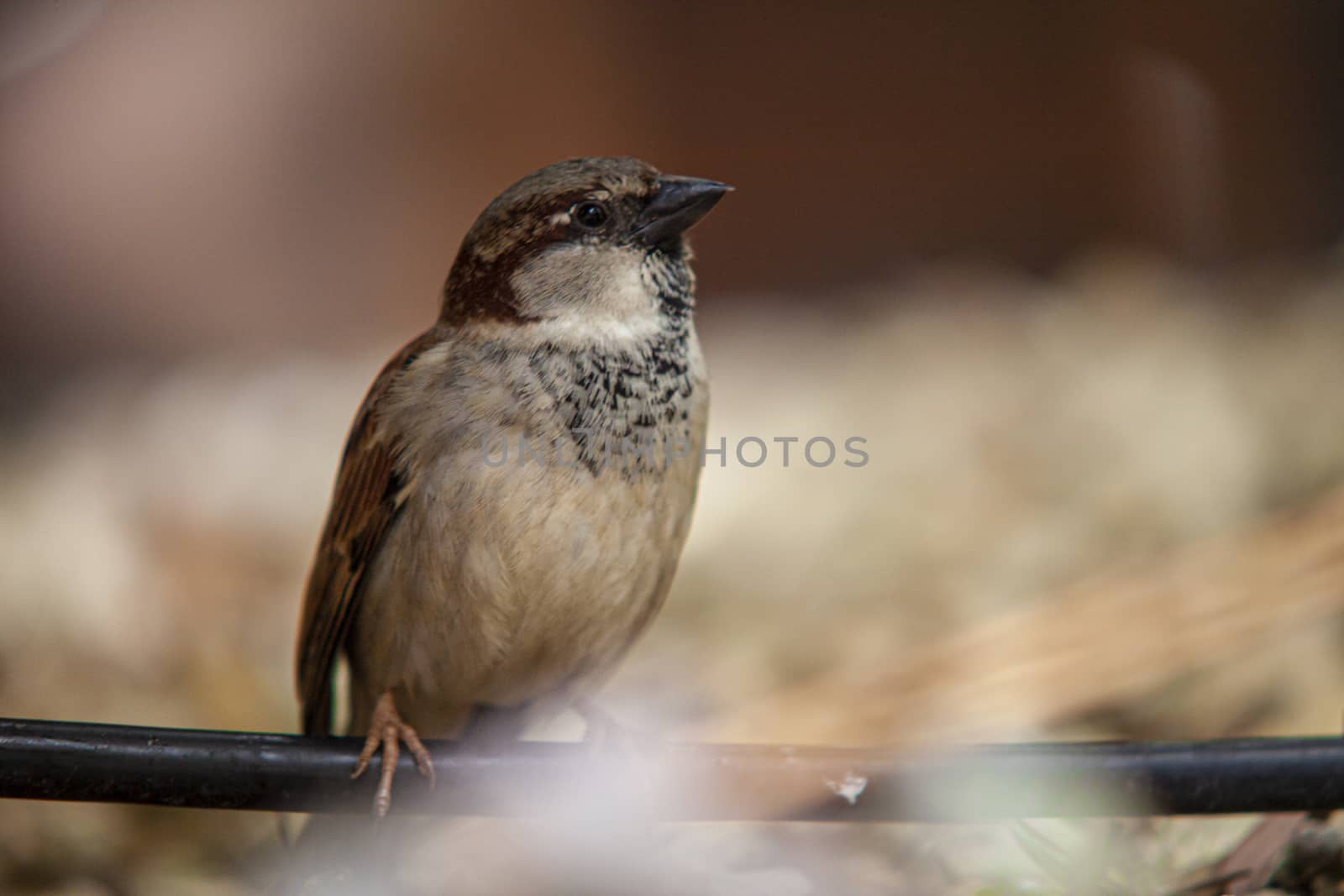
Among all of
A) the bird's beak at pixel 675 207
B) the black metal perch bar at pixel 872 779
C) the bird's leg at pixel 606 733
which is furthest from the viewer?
the bird's leg at pixel 606 733

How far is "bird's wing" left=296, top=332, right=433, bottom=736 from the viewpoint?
48.1 inches

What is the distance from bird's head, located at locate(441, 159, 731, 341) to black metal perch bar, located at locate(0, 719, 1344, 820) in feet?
1.34

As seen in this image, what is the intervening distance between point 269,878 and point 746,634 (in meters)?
0.81

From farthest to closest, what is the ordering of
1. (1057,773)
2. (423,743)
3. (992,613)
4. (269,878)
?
1. (992,613)
2. (269,878)
3. (423,743)
4. (1057,773)

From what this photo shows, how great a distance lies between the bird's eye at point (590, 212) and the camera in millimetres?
1146

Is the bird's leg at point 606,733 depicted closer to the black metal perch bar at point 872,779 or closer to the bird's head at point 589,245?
the black metal perch bar at point 872,779

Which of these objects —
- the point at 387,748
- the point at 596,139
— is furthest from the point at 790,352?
the point at 387,748

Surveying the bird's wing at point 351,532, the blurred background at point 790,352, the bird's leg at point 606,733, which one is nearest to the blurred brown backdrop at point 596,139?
the blurred background at point 790,352

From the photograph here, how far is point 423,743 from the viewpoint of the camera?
3.81 feet

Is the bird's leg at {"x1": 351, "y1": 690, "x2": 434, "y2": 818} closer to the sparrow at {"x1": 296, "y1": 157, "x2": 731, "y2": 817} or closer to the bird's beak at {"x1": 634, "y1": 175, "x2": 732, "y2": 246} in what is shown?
the sparrow at {"x1": 296, "y1": 157, "x2": 731, "y2": 817}

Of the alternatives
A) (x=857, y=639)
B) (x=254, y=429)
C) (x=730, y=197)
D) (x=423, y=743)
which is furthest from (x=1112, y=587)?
(x=254, y=429)

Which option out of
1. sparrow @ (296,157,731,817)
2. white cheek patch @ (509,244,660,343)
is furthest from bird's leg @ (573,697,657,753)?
white cheek patch @ (509,244,660,343)

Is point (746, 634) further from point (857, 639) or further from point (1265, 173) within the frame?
point (1265, 173)

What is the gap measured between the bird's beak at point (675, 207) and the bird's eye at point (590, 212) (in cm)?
3
